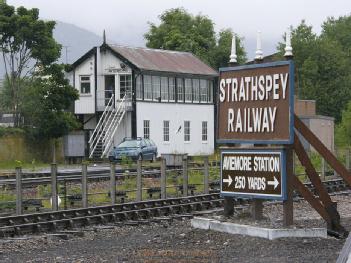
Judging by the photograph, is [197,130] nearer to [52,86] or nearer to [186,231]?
[52,86]

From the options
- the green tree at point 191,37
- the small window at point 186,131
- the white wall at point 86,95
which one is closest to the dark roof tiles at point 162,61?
the white wall at point 86,95

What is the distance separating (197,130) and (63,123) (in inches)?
581

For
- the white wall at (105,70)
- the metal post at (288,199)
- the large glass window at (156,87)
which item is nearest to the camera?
the metal post at (288,199)

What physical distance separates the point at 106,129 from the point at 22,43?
8401mm

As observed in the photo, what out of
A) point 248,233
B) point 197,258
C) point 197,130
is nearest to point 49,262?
point 197,258

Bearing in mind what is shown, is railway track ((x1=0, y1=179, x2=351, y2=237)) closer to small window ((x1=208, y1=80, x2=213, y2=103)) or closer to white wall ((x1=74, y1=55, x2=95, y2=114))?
white wall ((x1=74, y1=55, x2=95, y2=114))

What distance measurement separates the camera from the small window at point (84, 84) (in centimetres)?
5616

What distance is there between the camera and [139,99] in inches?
2159

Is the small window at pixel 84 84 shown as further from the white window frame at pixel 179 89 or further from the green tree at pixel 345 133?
the green tree at pixel 345 133

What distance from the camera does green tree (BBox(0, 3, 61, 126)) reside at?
159ft

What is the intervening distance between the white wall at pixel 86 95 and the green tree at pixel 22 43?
622 cm

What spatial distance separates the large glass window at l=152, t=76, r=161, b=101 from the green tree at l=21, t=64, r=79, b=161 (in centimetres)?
809

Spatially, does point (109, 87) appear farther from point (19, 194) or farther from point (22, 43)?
point (19, 194)

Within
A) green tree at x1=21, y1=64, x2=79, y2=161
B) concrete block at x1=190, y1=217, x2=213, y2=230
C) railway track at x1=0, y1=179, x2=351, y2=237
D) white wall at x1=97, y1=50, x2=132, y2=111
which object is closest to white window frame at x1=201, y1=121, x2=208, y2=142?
white wall at x1=97, y1=50, x2=132, y2=111
